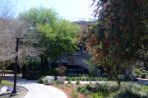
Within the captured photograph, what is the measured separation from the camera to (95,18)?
56.8ft

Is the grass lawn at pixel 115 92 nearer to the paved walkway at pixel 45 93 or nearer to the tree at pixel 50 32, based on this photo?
the paved walkway at pixel 45 93

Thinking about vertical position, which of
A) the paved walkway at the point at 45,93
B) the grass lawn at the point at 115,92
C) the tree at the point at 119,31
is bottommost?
the paved walkway at the point at 45,93

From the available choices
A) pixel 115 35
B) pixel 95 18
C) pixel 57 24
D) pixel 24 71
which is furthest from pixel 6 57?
pixel 57 24

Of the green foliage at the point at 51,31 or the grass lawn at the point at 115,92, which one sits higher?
the green foliage at the point at 51,31

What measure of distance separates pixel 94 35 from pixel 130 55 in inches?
76.1

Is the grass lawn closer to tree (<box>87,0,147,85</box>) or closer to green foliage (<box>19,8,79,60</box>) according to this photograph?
tree (<box>87,0,147,85</box>)

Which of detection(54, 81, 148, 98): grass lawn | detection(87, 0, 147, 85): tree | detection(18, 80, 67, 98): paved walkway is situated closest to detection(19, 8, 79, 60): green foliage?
detection(18, 80, 67, 98): paved walkway

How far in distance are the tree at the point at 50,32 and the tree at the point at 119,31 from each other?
31.6 metres

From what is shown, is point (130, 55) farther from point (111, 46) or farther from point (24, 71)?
point (24, 71)

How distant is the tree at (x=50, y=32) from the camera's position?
1943 inches

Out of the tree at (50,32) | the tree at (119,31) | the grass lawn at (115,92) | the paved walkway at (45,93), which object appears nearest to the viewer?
the tree at (119,31)

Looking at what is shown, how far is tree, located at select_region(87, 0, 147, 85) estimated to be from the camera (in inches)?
571

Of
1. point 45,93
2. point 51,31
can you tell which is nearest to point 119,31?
point 45,93

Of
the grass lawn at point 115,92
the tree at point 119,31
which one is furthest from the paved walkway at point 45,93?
the tree at point 119,31
